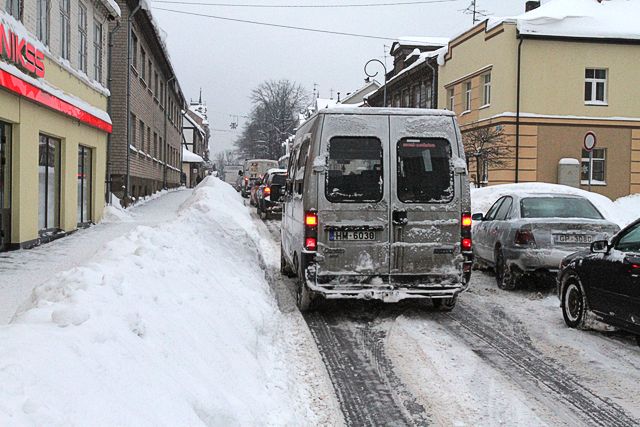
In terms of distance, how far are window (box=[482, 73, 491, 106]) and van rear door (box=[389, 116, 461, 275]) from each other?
22.2m

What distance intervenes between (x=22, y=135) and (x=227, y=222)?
4281 millimetres

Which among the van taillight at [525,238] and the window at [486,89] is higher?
the window at [486,89]

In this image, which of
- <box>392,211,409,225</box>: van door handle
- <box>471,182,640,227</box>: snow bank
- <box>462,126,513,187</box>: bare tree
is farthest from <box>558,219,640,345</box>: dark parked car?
<box>462,126,513,187</box>: bare tree

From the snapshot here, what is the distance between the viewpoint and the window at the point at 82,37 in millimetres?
14945

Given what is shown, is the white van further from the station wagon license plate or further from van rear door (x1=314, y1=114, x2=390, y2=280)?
the station wagon license plate

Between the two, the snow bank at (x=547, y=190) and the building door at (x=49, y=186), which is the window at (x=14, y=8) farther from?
the snow bank at (x=547, y=190)

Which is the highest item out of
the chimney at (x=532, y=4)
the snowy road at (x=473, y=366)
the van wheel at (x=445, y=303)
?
the chimney at (x=532, y=4)

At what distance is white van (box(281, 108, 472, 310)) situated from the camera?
291 inches

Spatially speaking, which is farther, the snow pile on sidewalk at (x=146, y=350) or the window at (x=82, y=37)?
the window at (x=82, y=37)

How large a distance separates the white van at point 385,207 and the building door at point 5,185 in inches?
221

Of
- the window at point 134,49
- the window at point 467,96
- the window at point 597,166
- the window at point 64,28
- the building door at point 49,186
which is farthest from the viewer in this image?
the window at point 467,96

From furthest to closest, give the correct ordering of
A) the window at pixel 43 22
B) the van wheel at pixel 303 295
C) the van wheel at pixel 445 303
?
1. the window at pixel 43 22
2. the van wheel at pixel 445 303
3. the van wheel at pixel 303 295

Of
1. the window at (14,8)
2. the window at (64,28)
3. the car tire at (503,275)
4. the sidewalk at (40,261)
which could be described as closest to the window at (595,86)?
the car tire at (503,275)

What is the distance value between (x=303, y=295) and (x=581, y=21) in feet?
79.2
